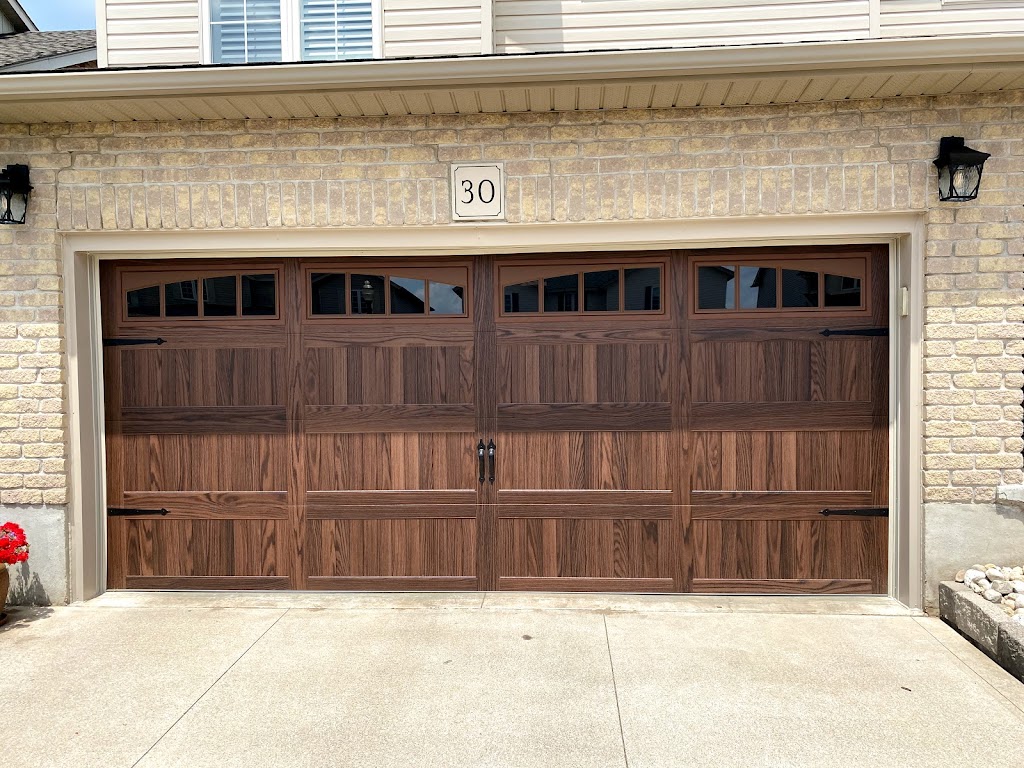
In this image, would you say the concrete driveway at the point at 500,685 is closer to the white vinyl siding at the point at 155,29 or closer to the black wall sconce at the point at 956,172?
the black wall sconce at the point at 956,172

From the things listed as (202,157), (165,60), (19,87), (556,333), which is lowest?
(556,333)

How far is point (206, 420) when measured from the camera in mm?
4562

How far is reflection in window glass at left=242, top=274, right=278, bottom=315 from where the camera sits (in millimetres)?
4547

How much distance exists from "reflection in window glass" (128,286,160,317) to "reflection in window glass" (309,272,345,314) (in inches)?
42.8

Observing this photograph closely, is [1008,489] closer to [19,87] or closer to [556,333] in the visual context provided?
[556,333]

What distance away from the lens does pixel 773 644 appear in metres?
3.69

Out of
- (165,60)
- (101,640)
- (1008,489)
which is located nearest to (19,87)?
(165,60)

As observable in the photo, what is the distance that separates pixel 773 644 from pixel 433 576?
7.13ft

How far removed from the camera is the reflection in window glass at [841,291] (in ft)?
14.2

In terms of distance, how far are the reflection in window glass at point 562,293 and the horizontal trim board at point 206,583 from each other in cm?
263

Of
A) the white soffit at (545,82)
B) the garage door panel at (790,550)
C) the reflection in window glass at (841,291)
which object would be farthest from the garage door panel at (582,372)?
the white soffit at (545,82)

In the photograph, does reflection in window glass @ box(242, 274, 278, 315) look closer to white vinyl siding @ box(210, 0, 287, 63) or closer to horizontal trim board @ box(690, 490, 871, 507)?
white vinyl siding @ box(210, 0, 287, 63)

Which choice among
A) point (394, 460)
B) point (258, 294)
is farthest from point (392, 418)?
point (258, 294)

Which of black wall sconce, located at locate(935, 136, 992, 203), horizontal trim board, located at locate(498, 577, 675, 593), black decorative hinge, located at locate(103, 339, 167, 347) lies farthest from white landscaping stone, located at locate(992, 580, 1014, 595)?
black decorative hinge, located at locate(103, 339, 167, 347)
